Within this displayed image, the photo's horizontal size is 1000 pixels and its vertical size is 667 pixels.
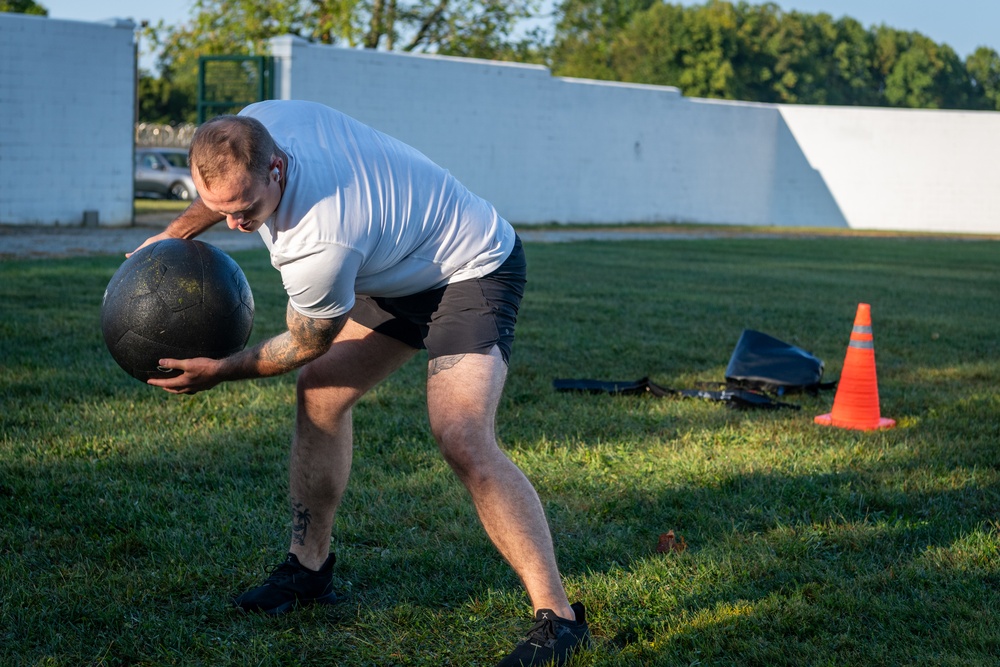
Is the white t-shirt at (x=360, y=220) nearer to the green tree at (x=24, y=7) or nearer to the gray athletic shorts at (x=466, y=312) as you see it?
the gray athletic shorts at (x=466, y=312)

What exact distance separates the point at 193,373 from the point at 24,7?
182 feet

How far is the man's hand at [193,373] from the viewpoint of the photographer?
3.20m

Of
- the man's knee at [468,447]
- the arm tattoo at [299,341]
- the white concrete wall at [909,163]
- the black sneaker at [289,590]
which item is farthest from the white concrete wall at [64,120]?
the white concrete wall at [909,163]

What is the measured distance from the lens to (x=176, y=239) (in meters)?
3.51

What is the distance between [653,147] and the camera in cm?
2931

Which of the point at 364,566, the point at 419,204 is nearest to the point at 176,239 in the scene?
the point at 419,204

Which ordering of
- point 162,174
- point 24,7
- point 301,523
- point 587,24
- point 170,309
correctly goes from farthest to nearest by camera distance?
point 24,7
point 587,24
point 162,174
point 301,523
point 170,309

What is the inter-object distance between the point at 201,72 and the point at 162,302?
59.2 ft

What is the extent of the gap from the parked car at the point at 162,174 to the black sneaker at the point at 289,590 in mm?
30048

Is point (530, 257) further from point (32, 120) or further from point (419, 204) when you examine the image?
point (419, 204)

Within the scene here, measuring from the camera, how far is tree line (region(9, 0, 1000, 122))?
103ft

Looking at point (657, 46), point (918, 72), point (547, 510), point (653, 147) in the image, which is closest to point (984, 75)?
point (918, 72)

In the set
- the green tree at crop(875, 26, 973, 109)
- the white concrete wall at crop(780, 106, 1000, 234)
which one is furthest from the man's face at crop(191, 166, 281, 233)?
the green tree at crop(875, 26, 973, 109)

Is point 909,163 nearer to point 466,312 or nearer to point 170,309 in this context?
point 466,312
